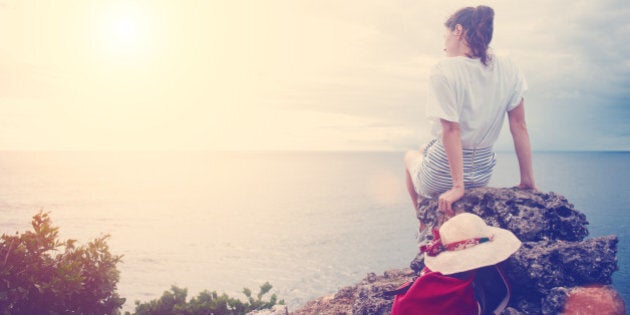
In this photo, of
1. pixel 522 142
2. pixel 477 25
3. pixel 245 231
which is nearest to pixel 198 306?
pixel 522 142

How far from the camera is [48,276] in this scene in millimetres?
6984

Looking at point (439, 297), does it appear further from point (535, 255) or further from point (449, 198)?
point (449, 198)


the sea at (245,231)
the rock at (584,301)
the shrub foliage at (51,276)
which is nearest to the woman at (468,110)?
the rock at (584,301)

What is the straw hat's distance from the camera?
388 centimetres

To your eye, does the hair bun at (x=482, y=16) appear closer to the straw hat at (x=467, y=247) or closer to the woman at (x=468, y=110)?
the woman at (x=468, y=110)

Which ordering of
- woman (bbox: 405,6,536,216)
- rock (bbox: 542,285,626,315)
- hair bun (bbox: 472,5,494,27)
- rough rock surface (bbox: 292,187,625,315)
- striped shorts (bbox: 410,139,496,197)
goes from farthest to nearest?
striped shorts (bbox: 410,139,496,197) → woman (bbox: 405,6,536,216) → hair bun (bbox: 472,5,494,27) → rough rock surface (bbox: 292,187,625,315) → rock (bbox: 542,285,626,315)

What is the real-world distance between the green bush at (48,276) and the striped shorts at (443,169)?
17.1ft

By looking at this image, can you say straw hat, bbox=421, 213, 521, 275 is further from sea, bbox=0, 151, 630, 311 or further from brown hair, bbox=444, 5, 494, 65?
sea, bbox=0, 151, 630, 311

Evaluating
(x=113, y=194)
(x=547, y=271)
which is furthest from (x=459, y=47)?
(x=113, y=194)

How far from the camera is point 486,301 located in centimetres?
425

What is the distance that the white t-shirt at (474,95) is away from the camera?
231 inches

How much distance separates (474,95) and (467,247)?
106 inches

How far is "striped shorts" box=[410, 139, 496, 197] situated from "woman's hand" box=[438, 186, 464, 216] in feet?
1.04

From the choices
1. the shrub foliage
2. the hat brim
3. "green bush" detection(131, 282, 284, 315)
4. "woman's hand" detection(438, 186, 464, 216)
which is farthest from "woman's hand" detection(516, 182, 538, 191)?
the shrub foliage
